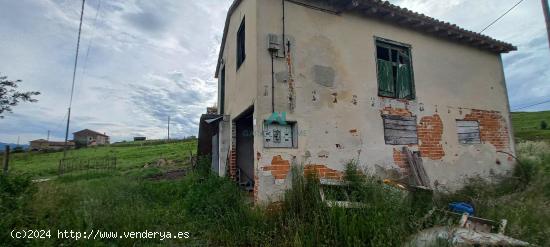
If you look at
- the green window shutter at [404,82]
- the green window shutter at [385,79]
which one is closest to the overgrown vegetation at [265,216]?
the green window shutter at [385,79]

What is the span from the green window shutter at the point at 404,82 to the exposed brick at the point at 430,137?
2.72 feet

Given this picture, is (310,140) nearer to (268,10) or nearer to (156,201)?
(268,10)

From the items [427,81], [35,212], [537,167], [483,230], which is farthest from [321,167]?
[537,167]

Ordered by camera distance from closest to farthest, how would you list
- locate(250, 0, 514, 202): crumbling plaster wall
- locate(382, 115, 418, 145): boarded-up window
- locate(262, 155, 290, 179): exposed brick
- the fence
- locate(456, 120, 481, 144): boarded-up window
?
locate(262, 155, 290, 179): exposed brick < locate(250, 0, 514, 202): crumbling plaster wall < locate(382, 115, 418, 145): boarded-up window < locate(456, 120, 481, 144): boarded-up window < the fence

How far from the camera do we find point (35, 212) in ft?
15.4

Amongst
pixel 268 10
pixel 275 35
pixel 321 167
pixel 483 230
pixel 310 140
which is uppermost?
pixel 268 10

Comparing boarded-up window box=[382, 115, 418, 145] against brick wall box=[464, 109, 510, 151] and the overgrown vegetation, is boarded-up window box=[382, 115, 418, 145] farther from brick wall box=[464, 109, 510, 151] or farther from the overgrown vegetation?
brick wall box=[464, 109, 510, 151]

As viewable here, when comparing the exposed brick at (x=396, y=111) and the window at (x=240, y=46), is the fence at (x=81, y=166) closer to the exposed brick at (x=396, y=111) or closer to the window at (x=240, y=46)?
the window at (x=240, y=46)

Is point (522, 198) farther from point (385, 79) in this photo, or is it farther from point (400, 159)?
point (385, 79)

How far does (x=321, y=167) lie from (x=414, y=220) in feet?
6.61

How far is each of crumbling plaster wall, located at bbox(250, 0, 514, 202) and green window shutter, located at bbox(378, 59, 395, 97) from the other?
0.22 metres

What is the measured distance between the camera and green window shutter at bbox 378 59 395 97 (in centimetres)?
701

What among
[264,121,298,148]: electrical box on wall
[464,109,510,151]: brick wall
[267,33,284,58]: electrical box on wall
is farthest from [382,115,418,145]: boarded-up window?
[267,33,284,58]: electrical box on wall

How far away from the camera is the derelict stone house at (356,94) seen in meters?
5.70
